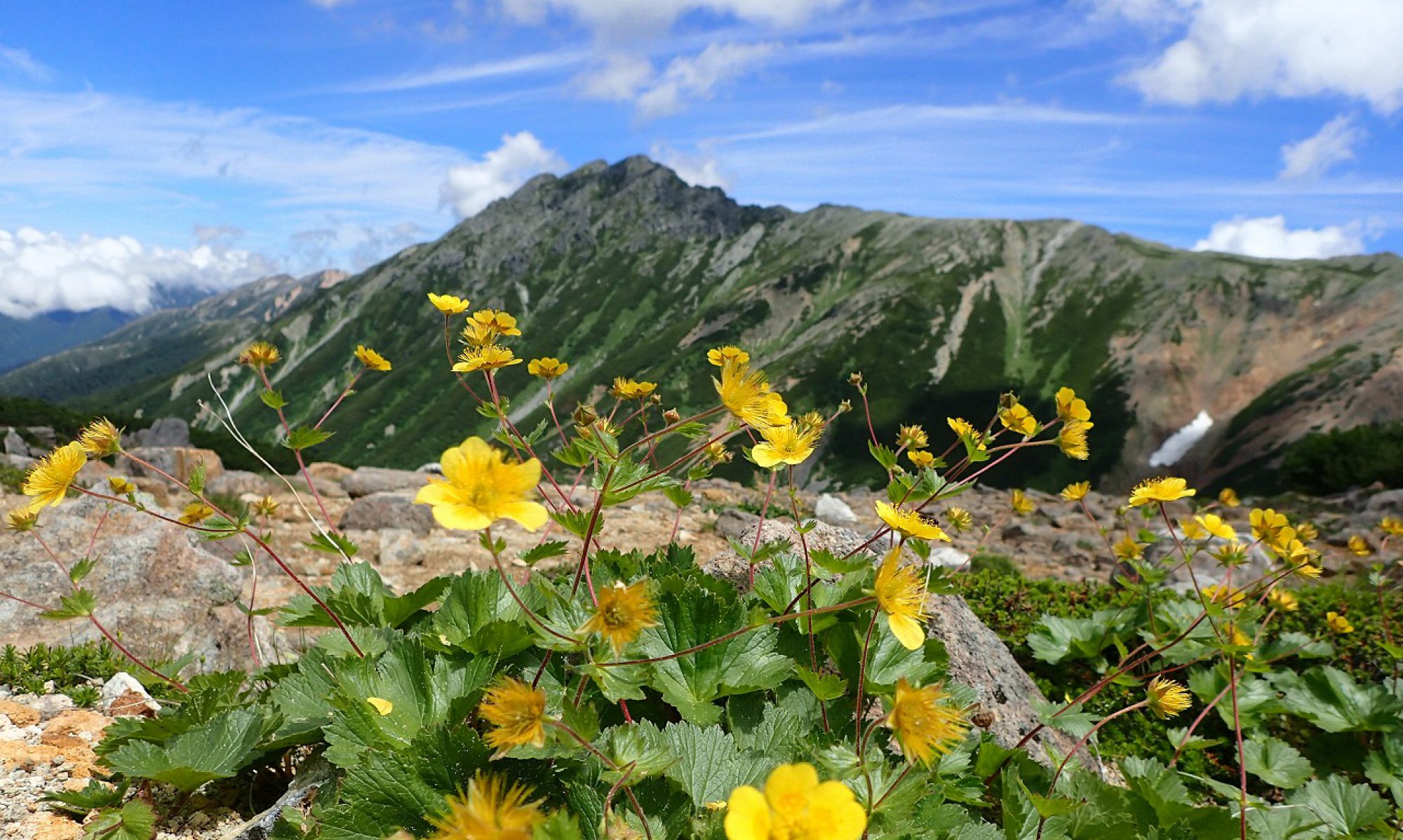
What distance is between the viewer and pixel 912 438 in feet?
11.9

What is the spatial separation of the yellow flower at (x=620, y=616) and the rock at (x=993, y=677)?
262 cm

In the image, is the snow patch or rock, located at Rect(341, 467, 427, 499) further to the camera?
the snow patch

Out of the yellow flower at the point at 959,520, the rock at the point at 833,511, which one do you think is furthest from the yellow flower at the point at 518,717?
the rock at the point at 833,511

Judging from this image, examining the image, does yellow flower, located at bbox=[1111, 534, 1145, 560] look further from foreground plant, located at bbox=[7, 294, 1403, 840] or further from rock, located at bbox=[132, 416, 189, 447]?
rock, located at bbox=[132, 416, 189, 447]

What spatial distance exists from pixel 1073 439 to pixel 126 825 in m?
4.34

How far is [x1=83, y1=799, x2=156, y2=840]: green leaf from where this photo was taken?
2695 mm

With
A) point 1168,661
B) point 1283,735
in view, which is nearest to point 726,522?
point 1168,661

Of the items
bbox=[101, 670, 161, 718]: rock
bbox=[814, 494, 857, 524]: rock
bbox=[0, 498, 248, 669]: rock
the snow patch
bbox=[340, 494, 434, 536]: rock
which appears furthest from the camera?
the snow patch

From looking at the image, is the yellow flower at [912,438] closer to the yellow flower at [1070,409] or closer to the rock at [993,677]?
the yellow flower at [1070,409]

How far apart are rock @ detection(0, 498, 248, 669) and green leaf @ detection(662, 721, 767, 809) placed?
402 cm

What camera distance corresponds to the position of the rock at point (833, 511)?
1178 cm

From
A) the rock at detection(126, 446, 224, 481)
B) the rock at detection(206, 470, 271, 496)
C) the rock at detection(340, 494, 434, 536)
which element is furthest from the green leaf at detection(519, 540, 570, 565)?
the rock at detection(126, 446, 224, 481)

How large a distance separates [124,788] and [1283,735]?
7252mm

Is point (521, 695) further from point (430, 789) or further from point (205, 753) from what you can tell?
point (205, 753)
